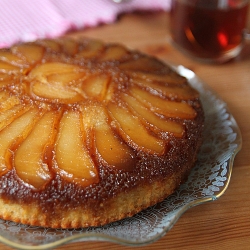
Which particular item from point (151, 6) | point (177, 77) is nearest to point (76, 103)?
point (177, 77)

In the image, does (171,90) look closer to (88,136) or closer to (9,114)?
(88,136)

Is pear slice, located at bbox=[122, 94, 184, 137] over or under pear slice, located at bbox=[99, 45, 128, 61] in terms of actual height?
under

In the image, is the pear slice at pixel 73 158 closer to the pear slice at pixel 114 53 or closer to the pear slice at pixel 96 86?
the pear slice at pixel 96 86

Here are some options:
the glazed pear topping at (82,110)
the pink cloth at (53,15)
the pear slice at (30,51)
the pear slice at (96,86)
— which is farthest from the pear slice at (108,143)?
the pink cloth at (53,15)

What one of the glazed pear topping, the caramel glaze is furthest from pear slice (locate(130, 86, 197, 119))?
the caramel glaze

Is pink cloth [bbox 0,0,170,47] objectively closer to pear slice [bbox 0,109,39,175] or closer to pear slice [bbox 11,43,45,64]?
pear slice [bbox 11,43,45,64]

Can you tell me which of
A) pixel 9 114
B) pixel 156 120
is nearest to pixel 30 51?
pixel 9 114

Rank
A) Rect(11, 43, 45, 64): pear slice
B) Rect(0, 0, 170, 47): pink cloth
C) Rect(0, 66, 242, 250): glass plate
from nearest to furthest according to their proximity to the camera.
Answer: Rect(0, 66, 242, 250): glass plate < Rect(11, 43, 45, 64): pear slice < Rect(0, 0, 170, 47): pink cloth
